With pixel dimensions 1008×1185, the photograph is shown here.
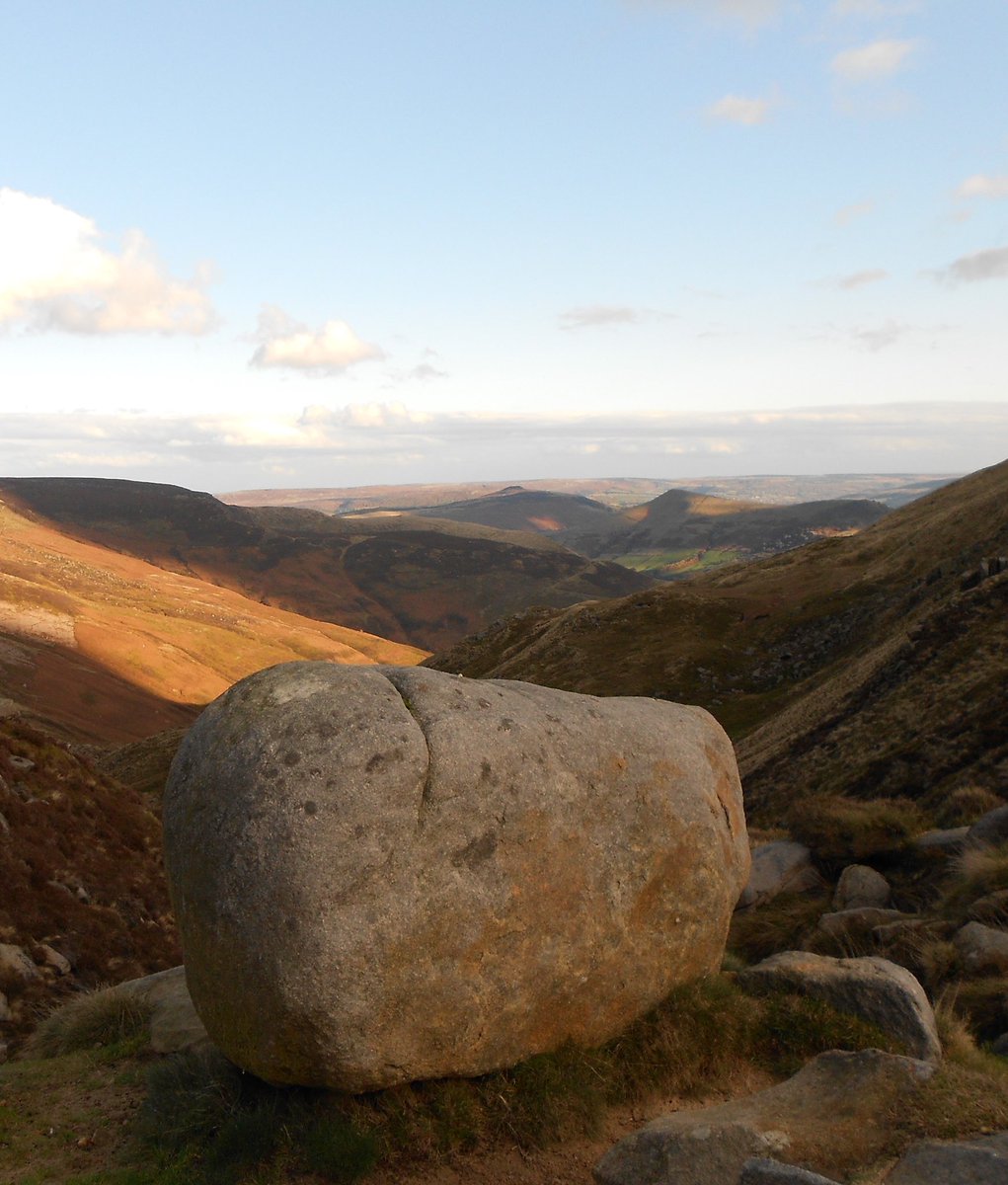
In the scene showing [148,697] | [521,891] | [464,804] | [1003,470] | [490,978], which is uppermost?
[1003,470]

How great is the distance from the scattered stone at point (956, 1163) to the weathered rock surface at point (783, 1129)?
44cm

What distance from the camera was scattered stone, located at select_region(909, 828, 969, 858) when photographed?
15617 millimetres

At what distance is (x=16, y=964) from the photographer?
15.1m

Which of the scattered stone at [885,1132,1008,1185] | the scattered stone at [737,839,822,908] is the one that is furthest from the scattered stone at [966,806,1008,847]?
the scattered stone at [885,1132,1008,1185]

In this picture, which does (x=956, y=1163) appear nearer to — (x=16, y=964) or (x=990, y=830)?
(x=990, y=830)

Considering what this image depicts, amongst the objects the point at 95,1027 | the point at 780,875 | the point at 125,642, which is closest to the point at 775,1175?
the point at 95,1027

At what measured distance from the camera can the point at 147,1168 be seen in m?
8.51

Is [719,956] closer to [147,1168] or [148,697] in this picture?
[147,1168]

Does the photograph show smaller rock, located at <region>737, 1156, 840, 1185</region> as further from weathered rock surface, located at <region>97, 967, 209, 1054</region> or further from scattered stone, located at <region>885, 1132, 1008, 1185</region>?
weathered rock surface, located at <region>97, 967, 209, 1054</region>

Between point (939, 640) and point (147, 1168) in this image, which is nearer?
point (147, 1168)

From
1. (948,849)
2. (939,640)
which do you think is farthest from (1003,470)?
(948,849)

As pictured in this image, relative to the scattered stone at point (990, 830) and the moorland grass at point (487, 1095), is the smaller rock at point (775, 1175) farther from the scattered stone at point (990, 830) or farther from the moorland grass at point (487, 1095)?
the scattered stone at point (990, 830)

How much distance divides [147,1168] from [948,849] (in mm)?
14176

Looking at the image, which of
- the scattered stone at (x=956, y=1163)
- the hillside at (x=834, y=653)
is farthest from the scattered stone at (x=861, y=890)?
the scattered stone at (x=956, y=1163)
